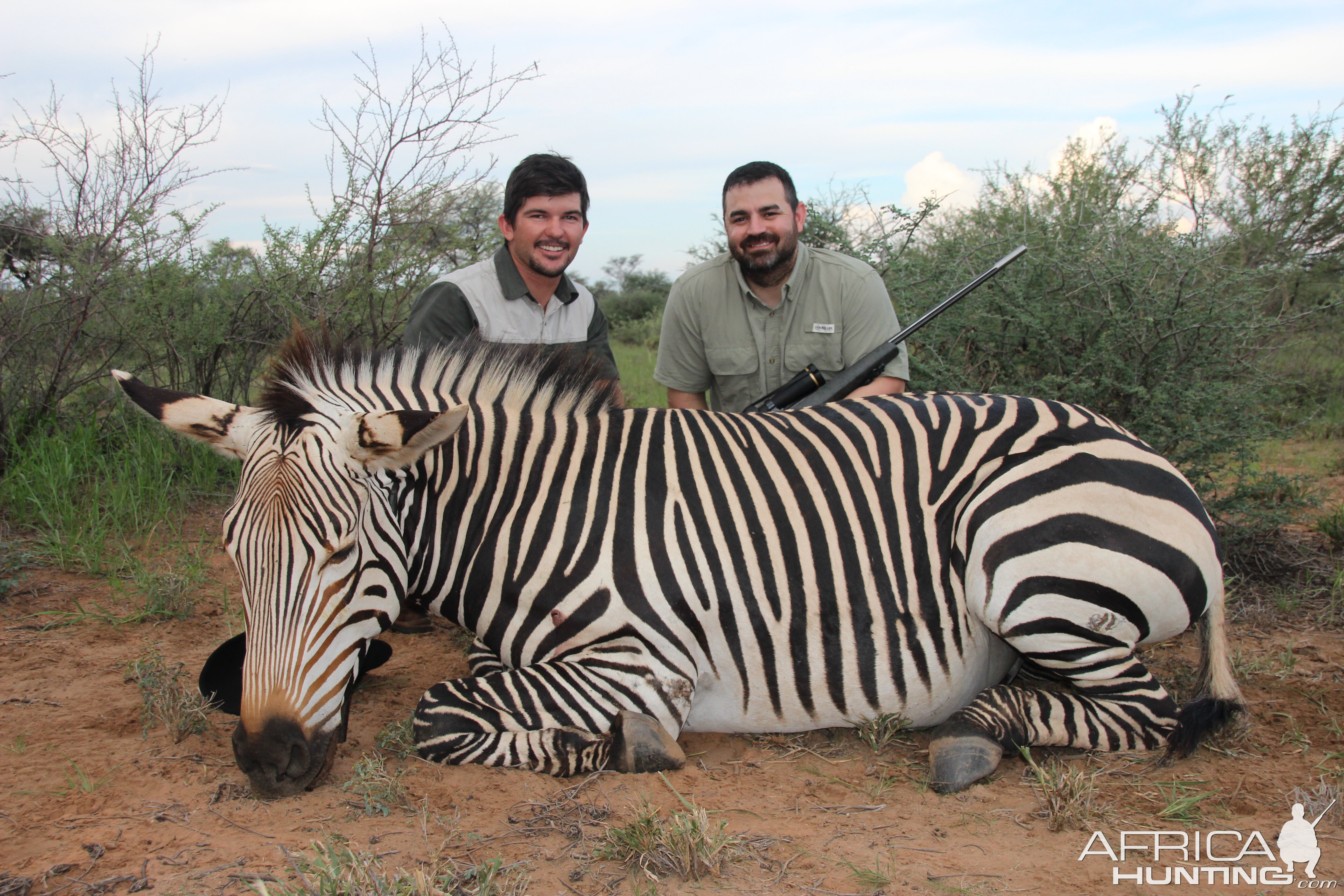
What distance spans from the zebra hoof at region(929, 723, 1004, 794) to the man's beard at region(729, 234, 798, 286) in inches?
111

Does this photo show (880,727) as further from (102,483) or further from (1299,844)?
(102,483)

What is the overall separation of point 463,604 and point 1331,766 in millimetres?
2901

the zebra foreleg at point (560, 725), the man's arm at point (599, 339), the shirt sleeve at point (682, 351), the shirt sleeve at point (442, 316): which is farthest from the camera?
the shirt sleeve at point (682, 351)

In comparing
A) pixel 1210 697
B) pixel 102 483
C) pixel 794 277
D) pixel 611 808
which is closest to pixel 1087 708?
pixel 1210 697

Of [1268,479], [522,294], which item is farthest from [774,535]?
[1268,479]

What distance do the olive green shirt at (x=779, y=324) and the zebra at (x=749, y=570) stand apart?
1.90m

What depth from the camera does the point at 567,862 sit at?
7.50ft

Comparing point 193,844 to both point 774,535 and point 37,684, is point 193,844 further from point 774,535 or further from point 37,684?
point 774,535

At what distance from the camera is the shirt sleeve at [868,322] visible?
4.89 metres

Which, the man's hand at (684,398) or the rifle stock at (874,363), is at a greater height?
the rifle stock at (874,363)

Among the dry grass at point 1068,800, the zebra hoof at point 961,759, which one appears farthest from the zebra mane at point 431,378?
the dry grass at point 1068,800

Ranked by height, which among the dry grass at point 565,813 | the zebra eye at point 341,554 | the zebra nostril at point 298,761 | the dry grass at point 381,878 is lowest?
the dry grass at point 565,813

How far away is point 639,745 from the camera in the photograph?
2725 mm

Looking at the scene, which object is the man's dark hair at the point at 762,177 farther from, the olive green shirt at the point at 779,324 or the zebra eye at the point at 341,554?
the zebra eye at the point at 341,554
